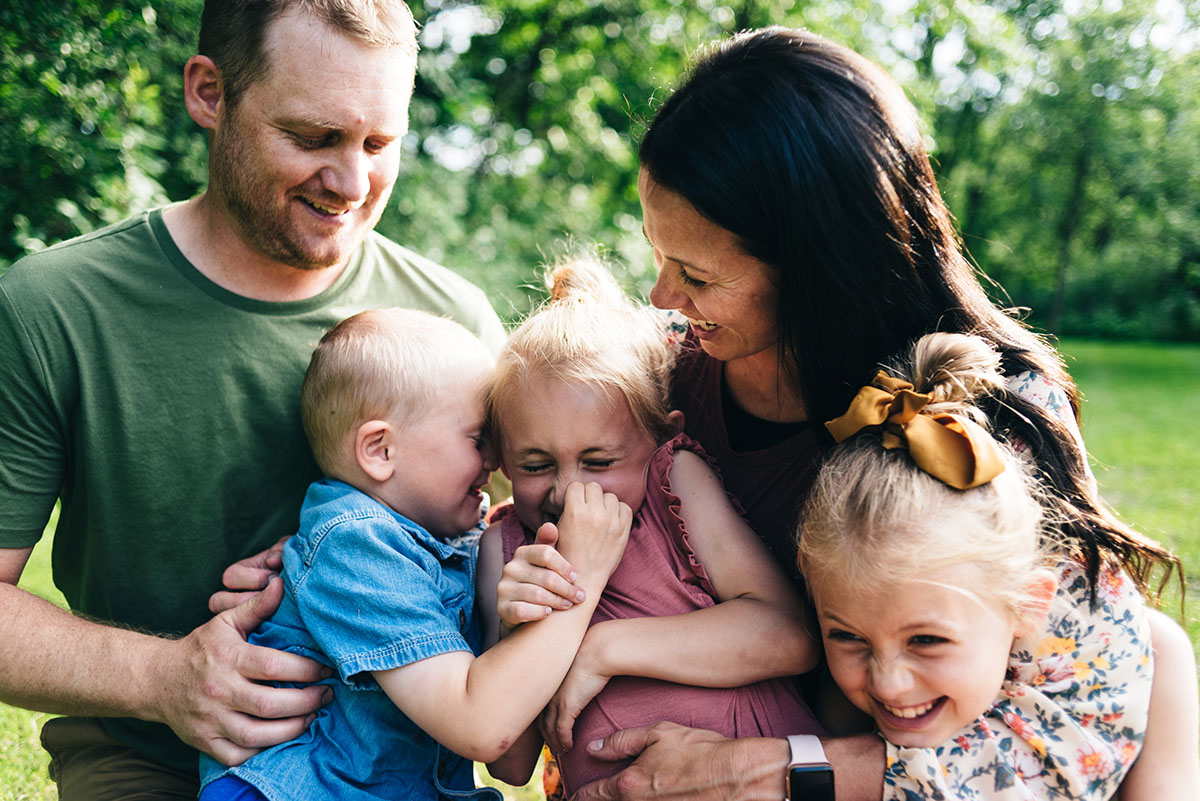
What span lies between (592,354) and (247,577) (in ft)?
3.48

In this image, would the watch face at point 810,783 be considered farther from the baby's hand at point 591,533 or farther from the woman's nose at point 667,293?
the woman's nose at point 667,293

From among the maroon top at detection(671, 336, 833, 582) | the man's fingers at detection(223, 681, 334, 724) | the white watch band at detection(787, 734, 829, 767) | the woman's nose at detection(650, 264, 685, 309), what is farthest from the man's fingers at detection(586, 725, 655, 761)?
the woman's nose at detection(650, 264, 685, 309)

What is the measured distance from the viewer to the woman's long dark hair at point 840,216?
1930mm

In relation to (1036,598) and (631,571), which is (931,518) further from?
(631,571)

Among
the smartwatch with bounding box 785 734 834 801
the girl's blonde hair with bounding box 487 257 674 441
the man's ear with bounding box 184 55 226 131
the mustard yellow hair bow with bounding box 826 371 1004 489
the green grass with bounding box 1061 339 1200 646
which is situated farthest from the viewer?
the green grass with bounding box 1061 339 1200 646

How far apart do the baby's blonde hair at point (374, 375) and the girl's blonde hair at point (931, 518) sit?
36.3 inches

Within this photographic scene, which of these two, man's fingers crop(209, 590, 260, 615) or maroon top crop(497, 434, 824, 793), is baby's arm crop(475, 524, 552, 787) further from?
man's fingers crop(209, 590, 260, 615)

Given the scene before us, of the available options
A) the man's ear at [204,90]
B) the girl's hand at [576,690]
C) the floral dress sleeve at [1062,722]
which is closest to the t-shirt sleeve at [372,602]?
the girl's hand at [576,690]

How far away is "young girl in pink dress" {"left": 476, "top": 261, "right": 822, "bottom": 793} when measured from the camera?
192 cm

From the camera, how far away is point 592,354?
209 cm

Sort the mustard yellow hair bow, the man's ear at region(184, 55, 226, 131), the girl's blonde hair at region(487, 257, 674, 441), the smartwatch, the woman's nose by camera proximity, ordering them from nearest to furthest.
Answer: the mustard yellow hair bow, the smartwatch, the girl's blonde hair at region(487, 257, 674, 441), the woman's nose, the man's ear at region(184, 55, 226, 131)

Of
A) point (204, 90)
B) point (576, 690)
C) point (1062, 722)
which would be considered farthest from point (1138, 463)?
point (204, 90)

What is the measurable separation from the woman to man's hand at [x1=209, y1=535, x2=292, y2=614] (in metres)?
0.98

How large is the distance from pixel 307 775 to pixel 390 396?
2.85 ft
